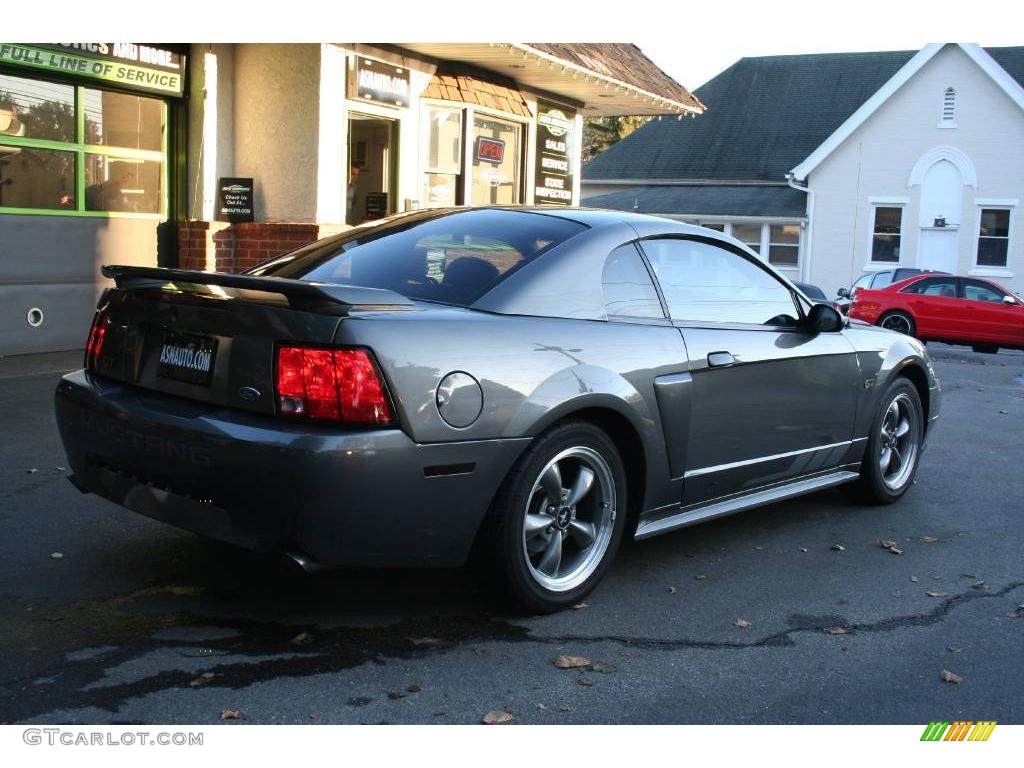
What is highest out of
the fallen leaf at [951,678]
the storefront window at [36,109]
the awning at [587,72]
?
the awning at [587,72]

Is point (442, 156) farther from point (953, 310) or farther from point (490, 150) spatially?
point (953, 310)

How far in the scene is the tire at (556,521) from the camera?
3.98 metres

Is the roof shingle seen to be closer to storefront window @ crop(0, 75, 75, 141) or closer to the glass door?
the glass door

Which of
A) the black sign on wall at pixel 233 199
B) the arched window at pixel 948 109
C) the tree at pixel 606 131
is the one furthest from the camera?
the tree at pixel 606 131

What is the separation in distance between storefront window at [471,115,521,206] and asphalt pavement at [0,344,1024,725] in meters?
9.87

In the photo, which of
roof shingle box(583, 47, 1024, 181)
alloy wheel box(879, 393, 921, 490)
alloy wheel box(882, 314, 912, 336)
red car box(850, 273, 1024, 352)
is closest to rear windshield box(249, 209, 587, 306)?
alloy wheel box(879, 393, 921, 490)

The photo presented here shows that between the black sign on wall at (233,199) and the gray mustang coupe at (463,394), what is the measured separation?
729cm

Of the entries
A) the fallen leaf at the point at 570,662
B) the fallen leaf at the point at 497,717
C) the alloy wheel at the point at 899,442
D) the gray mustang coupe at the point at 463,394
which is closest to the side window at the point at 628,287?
the gray mustang coupe at the point at 463,394

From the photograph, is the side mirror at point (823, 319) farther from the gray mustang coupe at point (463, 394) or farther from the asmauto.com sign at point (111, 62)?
the asmauto.com sign at point (111, 62)

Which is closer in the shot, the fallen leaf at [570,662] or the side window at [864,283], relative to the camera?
the fallen leaf at [570,662]

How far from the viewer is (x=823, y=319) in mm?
5527

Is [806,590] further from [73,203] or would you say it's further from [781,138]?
[781,138]

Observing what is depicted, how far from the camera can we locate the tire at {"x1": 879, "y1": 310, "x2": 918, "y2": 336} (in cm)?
2111

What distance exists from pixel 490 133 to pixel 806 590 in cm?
1135
